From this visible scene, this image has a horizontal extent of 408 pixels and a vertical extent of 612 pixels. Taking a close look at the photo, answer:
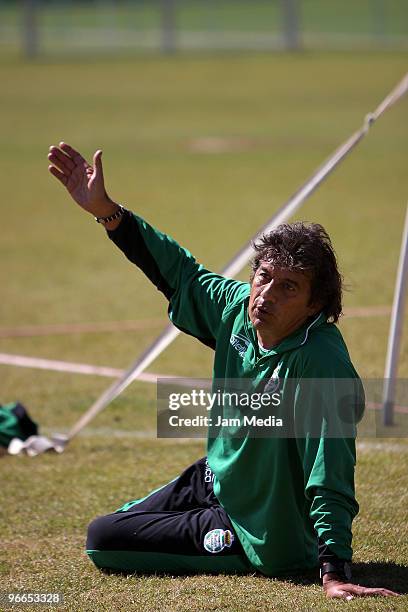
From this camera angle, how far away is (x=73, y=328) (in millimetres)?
8992

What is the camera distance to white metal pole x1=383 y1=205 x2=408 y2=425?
5.81 meters

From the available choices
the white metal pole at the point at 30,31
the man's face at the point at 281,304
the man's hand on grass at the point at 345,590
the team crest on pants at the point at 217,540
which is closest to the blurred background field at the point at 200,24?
the white metal pole at the point at 30,31

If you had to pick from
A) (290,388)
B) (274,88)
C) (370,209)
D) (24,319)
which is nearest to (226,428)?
(290,388)

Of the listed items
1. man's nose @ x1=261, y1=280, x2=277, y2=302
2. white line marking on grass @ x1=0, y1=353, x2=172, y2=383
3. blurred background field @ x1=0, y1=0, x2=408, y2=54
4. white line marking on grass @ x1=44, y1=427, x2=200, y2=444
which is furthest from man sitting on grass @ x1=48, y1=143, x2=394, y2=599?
blurred background field @ x1=0, y1=0, x2=408, y2=54


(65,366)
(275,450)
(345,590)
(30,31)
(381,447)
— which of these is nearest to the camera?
(345,590)

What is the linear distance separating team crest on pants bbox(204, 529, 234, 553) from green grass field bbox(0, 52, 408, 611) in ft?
0.38

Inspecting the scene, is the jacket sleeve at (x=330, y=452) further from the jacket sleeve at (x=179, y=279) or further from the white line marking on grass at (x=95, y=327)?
the white line marking on grass at (x=95, y=327)

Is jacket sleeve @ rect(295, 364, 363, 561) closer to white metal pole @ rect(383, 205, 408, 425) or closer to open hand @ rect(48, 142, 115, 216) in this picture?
open hand @ rect(48, 142, 115, 216)

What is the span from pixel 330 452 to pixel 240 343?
2.04 feet

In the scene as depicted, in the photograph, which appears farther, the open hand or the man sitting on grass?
the open hand

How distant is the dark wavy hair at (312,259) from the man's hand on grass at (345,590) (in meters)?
0.97

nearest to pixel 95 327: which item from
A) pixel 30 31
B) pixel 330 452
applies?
pixel 330 452

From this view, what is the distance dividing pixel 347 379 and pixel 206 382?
315cm

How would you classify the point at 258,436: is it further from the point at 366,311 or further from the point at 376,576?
the point at 366,311
